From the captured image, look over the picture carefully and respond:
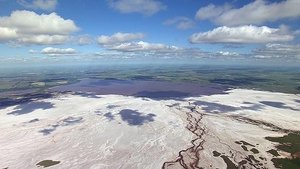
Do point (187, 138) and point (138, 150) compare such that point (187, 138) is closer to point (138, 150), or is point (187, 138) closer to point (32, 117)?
point (138, 150)

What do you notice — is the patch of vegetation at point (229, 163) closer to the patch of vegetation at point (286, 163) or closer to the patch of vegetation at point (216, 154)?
the patch of vegetation at point (216, 154)

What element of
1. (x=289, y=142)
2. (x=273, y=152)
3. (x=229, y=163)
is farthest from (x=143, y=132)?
(x=289, y=142)

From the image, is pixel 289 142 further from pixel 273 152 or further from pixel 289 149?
pixel 273 152

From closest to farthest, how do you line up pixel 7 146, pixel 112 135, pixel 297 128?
pixel 7 146
pixel 112 135
pixel 297 128

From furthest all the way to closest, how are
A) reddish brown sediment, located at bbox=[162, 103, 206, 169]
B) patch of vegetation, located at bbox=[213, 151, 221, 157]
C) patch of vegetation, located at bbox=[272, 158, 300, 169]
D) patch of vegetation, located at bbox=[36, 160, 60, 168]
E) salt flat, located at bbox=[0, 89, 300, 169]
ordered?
patch of vegetation, located at bbox=[213, 151, 221, 157], salt flat, located at bbox=[0, 89, 300, 169], patch of vegetation, located at bbox=[36, 160, 60, 168], reddish brown sediment, located at bbox=[162, 103, 206, 169], patch of vegetation, located at bbox=[272, 158, 300, 169]

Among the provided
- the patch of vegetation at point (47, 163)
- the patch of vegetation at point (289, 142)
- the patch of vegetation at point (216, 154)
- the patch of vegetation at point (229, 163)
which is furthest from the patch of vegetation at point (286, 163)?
the patch of vegetation at point (47, 163)

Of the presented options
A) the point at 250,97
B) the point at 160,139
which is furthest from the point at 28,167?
the point at 250,97

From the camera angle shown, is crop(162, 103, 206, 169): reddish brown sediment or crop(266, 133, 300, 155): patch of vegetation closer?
crop(162, 103, 206, 169): reddish brown sediment

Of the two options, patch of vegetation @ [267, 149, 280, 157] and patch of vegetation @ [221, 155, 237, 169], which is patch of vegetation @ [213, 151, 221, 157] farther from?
patch of vegetation @ [267, 149, 280, 157]

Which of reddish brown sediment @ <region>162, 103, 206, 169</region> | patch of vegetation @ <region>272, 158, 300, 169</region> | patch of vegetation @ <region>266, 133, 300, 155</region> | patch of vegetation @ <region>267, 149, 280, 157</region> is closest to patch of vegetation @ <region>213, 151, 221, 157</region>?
reddish brown sediment @ <region>162, 103, 206, 169</region>
